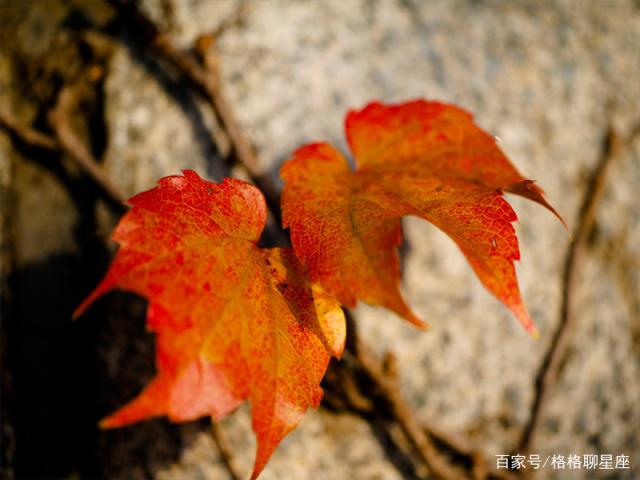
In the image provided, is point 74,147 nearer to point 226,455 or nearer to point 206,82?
point 206,82

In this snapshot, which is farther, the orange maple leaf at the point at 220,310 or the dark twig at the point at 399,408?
the dark twig at the point at 399,408

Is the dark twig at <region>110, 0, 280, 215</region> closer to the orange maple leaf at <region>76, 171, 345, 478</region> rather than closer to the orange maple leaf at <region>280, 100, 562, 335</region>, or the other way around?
the orange maple leaf at <region>280, 100, 562, 335</region>

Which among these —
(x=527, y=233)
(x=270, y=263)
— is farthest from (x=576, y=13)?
(x=270, y=263)

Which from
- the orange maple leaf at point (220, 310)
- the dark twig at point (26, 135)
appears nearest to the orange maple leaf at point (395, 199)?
the orange maple leaf at point (220, 310)

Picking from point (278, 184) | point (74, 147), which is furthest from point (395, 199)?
point (74, 147)

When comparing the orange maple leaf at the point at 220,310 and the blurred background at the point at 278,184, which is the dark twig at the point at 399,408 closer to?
the blurred background at the point at 278,184

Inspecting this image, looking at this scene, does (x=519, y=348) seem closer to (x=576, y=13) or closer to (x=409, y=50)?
(x=409, y=50)

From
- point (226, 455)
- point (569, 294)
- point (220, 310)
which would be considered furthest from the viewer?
point (569, 294)

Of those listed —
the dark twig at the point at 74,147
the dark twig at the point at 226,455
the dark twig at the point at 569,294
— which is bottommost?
the dark twig at the point at 226,455
